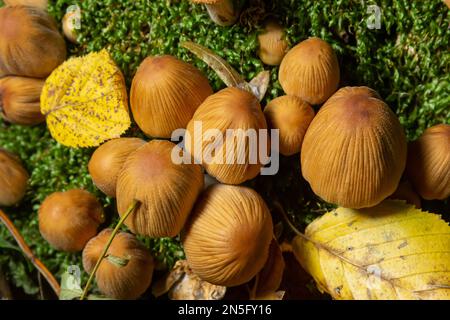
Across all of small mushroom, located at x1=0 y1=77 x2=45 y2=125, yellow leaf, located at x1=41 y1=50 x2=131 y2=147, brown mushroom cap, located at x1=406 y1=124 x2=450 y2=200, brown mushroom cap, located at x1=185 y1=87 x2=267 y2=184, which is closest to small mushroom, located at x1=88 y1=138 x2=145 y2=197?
yellow leaf, located at x1=41 y1=50 x2=131 y2=147

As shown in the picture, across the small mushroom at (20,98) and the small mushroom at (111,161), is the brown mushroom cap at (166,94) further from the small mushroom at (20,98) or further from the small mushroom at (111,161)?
the small mushroom at (20,98)

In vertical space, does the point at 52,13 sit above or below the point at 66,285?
above

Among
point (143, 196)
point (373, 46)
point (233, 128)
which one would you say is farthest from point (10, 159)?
point (373, 46)

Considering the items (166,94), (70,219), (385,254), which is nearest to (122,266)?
(70,219)

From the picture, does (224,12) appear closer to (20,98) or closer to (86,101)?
(86,101)

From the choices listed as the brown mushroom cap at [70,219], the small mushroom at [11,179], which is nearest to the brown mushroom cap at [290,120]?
the brown mushroom cap at [70,219]

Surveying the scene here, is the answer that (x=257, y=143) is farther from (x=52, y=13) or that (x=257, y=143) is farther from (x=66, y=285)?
(x=52, y=13)
